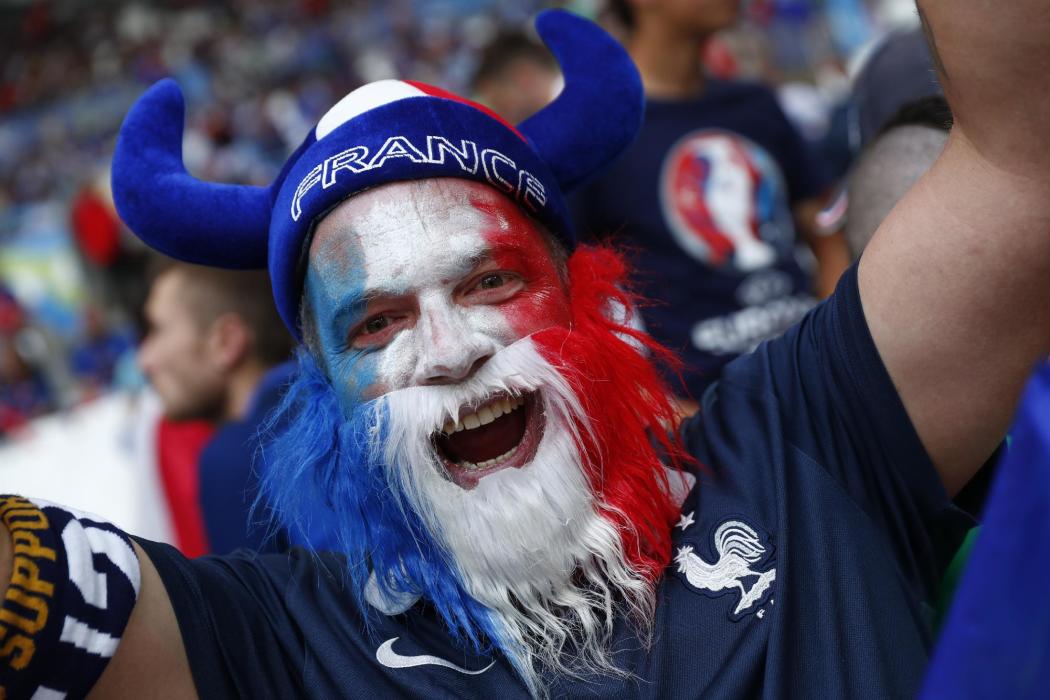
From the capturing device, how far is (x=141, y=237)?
1.64 metres

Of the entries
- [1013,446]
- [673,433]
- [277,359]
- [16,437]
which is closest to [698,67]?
[277,359]

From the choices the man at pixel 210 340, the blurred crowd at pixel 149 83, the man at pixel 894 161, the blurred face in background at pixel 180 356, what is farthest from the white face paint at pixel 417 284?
the blurred crowd at pixel 149 83

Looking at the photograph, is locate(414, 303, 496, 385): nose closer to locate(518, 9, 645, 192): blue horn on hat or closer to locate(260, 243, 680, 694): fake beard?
locate(260, 243, 680, 694): fake beard

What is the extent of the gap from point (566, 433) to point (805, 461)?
1.08 ft

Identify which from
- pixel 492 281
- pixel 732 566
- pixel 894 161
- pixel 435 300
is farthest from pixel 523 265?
pixel 894 161

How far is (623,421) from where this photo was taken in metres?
1.50

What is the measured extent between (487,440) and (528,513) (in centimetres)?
15

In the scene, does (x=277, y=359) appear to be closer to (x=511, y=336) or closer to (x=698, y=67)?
(x=698, y=67)

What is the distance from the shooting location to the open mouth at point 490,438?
56.5 inches

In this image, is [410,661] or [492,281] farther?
[492,281]

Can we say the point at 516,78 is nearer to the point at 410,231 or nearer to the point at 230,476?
the point at 230,476

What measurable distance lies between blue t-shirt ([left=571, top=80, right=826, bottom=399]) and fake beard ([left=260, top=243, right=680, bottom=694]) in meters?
1.24

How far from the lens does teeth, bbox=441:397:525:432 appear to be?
143 centimetres

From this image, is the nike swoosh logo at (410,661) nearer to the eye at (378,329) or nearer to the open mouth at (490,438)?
the open mouth at (490,438)
